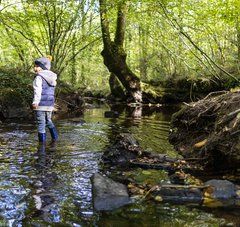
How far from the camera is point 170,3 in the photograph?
14.9 metres

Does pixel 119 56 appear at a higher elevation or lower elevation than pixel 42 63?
higher

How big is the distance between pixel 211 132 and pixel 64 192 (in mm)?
3510

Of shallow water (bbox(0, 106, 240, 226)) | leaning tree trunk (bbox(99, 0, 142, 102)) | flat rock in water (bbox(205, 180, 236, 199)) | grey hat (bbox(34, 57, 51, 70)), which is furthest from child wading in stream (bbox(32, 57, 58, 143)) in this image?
leaning tree trunk (bbox(99, 0, 142, 102))

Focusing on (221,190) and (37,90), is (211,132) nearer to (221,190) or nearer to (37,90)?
(221,190)

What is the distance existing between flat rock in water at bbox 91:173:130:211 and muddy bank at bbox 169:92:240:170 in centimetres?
217

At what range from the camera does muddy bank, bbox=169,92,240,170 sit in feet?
20.3

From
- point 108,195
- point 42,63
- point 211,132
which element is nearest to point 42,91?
point 42,63

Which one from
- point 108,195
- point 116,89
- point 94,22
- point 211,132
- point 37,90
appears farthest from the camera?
point 116,89

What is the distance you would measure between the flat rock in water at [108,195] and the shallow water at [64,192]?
0.13m

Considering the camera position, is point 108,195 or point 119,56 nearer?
point 108,195

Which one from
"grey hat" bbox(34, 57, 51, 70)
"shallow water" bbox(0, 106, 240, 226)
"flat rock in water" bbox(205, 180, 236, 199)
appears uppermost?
"grey hat" bbox(34, 57, 51, 70)

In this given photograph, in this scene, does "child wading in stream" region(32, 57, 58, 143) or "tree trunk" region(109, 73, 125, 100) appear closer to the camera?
"child wading in stream" region(32, 57, 58, 143)

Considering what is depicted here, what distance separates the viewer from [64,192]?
5207 mm

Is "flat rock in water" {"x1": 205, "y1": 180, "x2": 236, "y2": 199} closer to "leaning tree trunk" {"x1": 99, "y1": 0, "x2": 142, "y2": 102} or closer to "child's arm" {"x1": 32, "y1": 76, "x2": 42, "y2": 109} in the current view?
"child's arm" {"x1": 32, "y1": 76, "x2": 42, "y2": 109}
